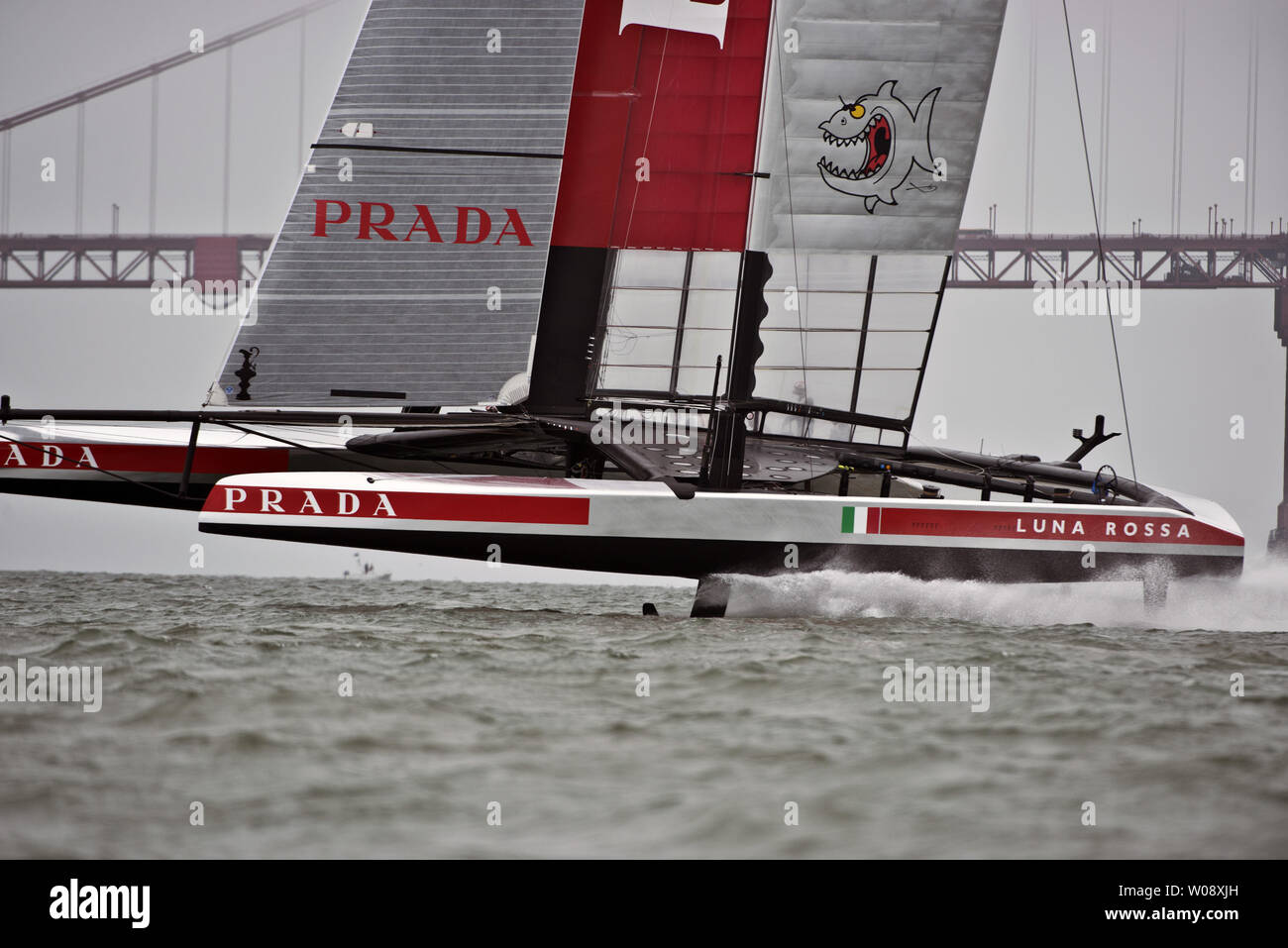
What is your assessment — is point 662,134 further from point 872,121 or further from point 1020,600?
point 1020,600

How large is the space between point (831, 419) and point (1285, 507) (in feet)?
74.2

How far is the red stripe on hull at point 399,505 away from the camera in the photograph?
618 cm

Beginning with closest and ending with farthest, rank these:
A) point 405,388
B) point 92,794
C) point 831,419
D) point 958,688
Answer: point 92,794 → point 958,688 → point 405,388 → point 831,419

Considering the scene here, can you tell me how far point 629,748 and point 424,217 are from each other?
444cm

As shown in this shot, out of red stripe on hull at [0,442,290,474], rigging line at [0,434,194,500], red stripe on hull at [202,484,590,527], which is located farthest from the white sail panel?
rigging line at [0,434,194,500]

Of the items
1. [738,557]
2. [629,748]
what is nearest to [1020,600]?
[738,557]

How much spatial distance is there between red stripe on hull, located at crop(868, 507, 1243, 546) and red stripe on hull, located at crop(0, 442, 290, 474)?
3.40 metres

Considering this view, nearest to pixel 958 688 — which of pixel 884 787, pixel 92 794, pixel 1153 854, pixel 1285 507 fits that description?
pixel 884 787

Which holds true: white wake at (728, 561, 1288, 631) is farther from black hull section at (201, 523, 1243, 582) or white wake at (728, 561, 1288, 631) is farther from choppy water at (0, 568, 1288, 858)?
choppy water at (0, 568, 1288, 858)

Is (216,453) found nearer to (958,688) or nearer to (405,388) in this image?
(405,388)

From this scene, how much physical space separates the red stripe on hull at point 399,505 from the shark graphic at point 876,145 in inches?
97.1

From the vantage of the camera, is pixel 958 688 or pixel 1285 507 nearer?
pixel 958 688

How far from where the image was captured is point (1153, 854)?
2.58 metres

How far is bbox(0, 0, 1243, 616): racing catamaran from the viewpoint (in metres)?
7.07
